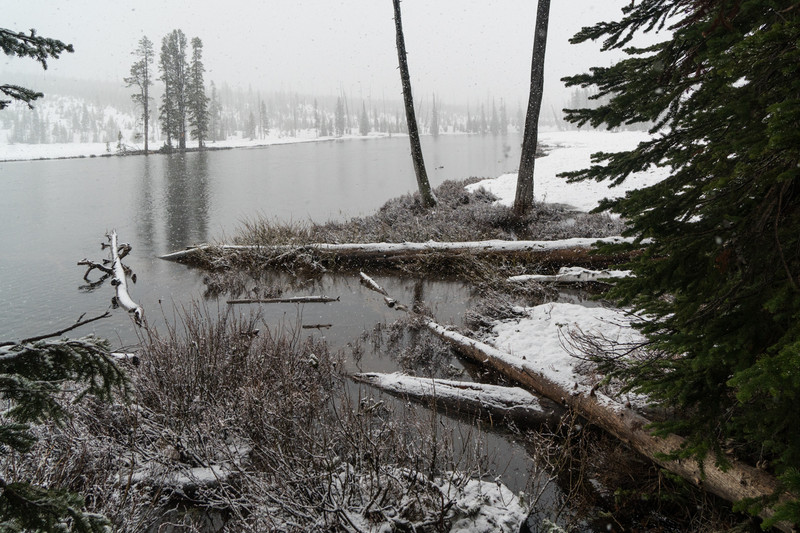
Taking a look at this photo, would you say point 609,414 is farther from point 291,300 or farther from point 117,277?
point 117,277

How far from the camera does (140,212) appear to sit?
67.2 feet

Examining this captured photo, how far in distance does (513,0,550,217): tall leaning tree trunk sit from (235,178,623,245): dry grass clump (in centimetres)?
51

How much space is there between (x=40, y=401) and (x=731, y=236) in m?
3.35

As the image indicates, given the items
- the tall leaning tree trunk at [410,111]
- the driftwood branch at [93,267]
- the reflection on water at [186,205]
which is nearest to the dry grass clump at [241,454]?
the driftwood branch at [93,267]

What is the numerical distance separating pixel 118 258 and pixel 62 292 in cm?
144

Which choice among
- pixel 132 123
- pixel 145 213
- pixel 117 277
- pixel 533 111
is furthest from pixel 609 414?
pixel 132 123

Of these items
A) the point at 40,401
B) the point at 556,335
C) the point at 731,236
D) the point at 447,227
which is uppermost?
the point at 731,236

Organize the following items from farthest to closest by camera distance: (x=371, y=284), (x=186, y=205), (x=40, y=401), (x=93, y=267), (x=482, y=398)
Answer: (x=186, y=205) < (x=93, y=267) < (x=371, y=284) < (x=482, y=398) < (x=40, y=401)

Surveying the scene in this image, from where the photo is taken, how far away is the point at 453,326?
8.02 metres

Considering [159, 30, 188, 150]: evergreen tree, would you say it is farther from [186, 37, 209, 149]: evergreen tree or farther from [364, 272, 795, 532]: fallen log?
[364, 272, 795, 532]: fallen log

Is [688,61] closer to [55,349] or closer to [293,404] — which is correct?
[55,349]

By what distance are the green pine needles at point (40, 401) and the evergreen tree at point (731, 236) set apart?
2.47m

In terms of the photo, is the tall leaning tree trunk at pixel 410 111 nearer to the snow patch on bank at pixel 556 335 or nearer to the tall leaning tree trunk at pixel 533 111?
the tall leaning tree trunk at pixel 533 111

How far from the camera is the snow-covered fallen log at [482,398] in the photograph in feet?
17.7
